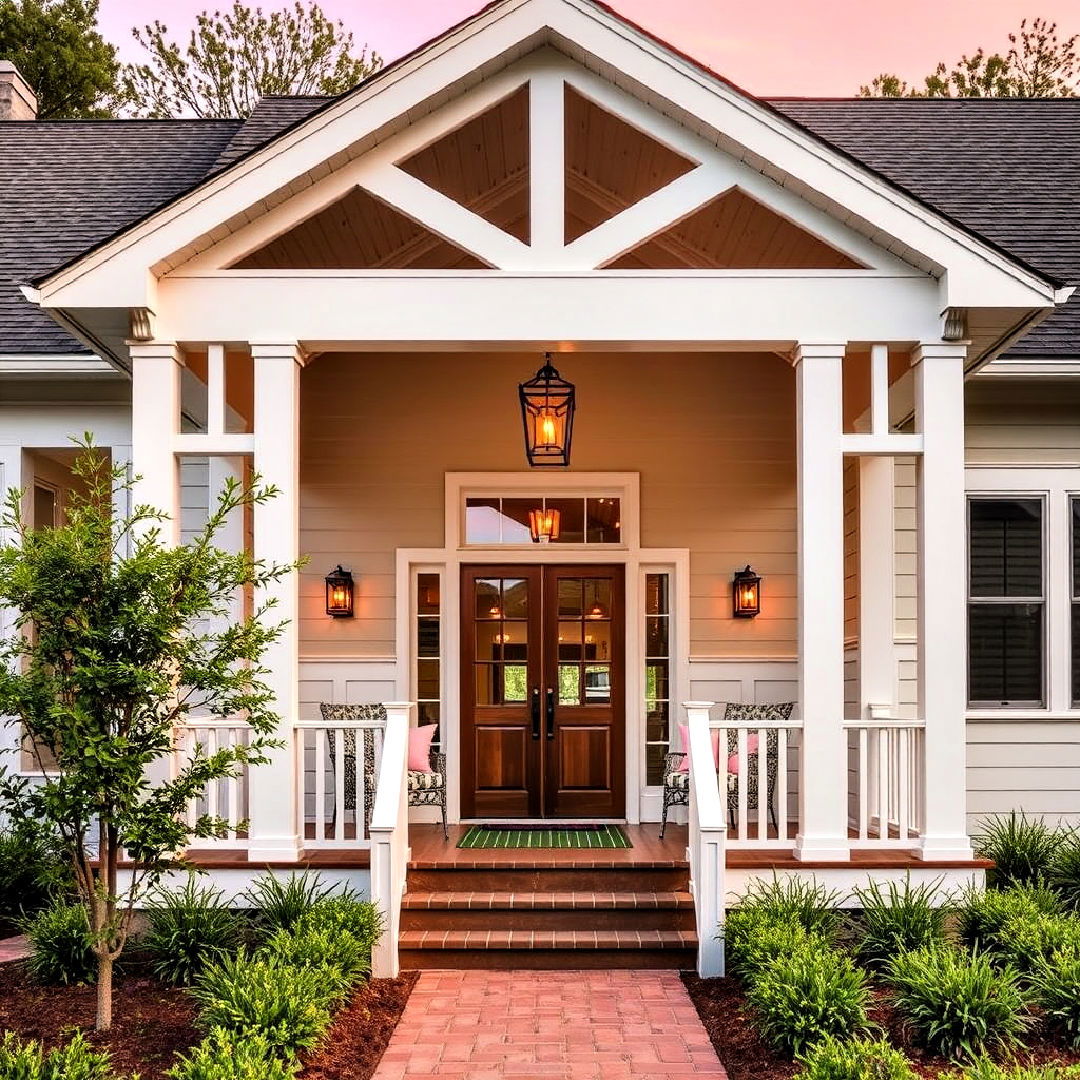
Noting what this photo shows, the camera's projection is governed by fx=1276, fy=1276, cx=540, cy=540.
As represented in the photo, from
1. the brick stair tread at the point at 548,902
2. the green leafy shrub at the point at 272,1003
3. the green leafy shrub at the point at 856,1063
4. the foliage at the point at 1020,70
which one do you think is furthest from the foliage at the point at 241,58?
the green leafy shrub at the point at 856,1063

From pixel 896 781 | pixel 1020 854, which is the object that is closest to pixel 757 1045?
pixel 896 781

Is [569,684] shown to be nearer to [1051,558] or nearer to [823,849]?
[823,849]

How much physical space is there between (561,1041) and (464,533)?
4851 millimetres

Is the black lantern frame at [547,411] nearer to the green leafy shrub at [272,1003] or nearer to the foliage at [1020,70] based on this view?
the green leafy shrub at [272,1003]

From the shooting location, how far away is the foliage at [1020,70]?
25297 millimetres

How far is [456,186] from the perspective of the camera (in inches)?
355

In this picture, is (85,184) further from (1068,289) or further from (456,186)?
(1068,289)

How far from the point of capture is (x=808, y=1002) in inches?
211

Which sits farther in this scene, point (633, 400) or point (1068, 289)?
point (633, 400)

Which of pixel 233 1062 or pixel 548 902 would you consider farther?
pixel 548 902

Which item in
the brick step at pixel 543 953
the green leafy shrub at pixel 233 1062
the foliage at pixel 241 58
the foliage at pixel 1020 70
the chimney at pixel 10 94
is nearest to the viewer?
the green leafy shrub at pixel 233 1062

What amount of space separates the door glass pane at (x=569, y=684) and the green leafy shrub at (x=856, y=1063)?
510 centimetres

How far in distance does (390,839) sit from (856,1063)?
2.91 meters

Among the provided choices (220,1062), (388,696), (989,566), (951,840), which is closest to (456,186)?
(388,696)
